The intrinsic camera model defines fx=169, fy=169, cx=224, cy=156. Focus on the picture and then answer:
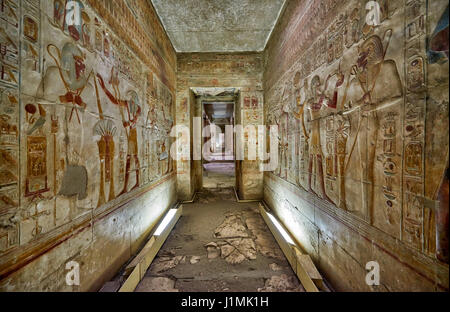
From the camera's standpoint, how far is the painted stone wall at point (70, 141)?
115 cm

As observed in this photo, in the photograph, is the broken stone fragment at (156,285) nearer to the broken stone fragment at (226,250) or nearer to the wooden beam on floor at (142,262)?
the wooden beam on floor at (142,262)

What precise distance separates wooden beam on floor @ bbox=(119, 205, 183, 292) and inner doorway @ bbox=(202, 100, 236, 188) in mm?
4060

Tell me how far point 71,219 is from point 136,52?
8.51 ft

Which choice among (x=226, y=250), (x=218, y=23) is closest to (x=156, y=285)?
(x=226, y=250)

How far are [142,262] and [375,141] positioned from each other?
2862 millimetres

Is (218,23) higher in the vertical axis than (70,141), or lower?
higher

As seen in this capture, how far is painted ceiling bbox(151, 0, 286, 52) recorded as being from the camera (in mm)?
3465

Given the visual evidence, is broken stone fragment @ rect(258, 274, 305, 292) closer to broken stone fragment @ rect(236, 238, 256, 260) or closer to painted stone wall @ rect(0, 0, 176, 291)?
broken stone fragment @ rect(236, 238, 256, 260)

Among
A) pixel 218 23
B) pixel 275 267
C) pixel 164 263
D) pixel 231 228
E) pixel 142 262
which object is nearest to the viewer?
pixel 142 262

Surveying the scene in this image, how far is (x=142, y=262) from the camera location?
2168mm

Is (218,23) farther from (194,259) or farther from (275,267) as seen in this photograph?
(275,267)

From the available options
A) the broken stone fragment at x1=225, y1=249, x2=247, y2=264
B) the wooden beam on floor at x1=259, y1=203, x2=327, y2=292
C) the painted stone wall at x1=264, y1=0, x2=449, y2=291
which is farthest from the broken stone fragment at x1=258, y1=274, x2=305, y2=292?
the broken stone fragment at x1=225, y1=249, x2=247, y2=264

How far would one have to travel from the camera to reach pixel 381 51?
1362 millimetres

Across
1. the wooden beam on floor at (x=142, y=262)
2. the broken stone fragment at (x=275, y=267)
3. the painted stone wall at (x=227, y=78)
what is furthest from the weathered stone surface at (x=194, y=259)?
the painted stone wall at (x=227, y=78)
